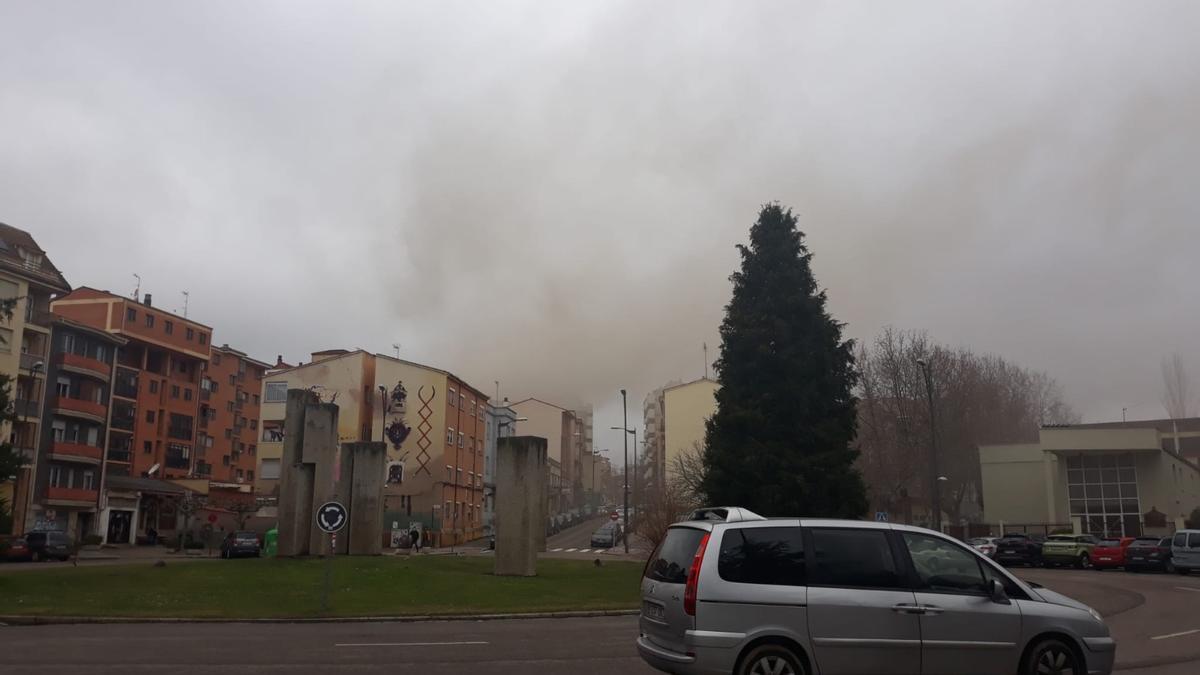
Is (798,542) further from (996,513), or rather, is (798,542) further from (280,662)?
(996,513)

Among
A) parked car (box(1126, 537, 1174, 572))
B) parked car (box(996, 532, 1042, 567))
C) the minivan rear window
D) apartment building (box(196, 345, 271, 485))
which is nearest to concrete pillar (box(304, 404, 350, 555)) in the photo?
the minivan rear window

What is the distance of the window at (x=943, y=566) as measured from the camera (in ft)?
28.6

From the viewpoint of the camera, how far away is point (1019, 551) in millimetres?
40562

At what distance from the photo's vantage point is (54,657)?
11984 mm

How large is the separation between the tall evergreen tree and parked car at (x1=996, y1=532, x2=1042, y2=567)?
15781 millimetres

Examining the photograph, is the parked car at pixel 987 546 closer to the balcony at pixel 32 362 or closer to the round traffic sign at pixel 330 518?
the round traffic sign at pixel 330 518

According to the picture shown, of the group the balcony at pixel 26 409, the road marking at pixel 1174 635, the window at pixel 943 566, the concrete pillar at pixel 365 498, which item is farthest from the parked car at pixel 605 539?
the window at pixel 943 566

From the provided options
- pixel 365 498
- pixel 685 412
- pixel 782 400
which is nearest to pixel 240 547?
pixel 365 498

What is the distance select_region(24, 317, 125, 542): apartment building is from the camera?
60.4 m

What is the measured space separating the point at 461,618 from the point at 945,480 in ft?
163

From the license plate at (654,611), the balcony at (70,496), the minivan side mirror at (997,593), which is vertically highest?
the balcony at (70,496)

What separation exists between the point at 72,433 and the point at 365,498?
4096 cm

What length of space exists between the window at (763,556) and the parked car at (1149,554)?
33520mm

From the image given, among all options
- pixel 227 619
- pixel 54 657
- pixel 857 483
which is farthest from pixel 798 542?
pixel 857 483
